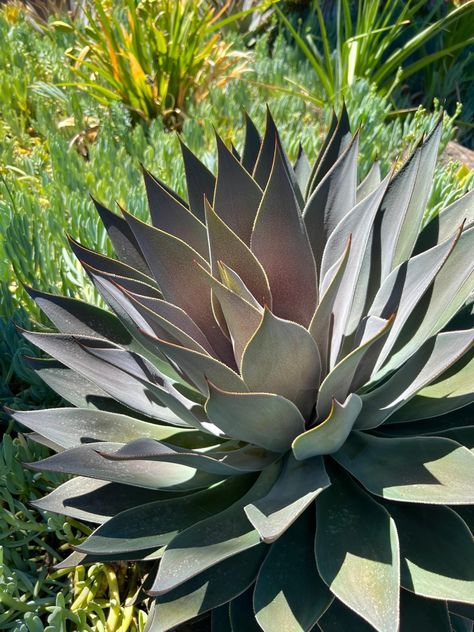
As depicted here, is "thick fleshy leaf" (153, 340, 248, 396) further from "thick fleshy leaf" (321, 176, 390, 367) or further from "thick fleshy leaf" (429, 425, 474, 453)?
"thick fleshy leaf" (429, 425, 474, 453)

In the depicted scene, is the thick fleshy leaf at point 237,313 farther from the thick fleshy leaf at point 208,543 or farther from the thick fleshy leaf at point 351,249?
the thick fleshy leaf at point 208,543

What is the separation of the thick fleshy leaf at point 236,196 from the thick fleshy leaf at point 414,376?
1.58 feet

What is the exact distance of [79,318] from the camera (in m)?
1.44

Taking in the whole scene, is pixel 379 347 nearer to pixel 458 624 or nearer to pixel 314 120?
pixel 458 624

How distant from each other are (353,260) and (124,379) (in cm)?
55

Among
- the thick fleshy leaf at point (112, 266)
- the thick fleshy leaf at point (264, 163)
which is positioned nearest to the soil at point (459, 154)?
the thick fleshy leaf at point (264, 163)

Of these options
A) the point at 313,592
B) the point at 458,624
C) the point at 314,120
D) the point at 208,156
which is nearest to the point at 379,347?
the point at 313,592

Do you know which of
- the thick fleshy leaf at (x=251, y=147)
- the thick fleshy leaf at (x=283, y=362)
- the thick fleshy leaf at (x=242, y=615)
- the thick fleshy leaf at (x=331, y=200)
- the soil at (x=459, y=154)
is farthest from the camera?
the soil at (x=459, y=154)

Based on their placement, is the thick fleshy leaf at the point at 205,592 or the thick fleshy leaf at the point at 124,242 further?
the thick fleshy leaf at the point at 124,242

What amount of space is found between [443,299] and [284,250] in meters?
0.34

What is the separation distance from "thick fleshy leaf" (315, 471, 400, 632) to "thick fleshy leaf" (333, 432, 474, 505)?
0.06 m

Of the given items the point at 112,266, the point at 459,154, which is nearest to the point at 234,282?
the point at 112,266

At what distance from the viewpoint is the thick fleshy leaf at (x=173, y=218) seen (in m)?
1.35

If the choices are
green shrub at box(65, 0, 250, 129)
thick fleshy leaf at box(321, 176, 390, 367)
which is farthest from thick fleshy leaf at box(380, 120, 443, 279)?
green shrub at box(65, 0, 250, 129)
